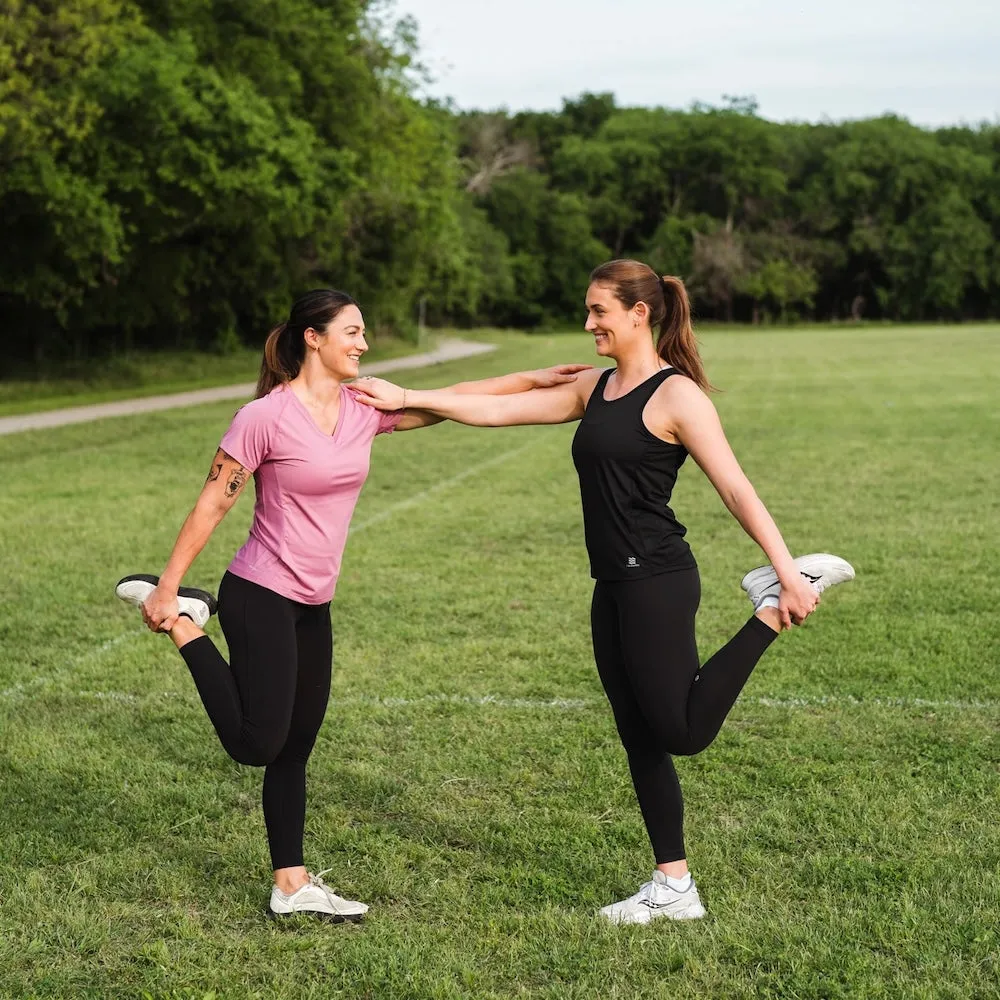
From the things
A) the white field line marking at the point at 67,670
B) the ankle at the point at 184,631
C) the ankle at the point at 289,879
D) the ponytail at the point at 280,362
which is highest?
the ponytail at the point at 280,362

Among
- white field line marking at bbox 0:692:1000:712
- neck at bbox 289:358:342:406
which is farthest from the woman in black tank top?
white field line marking at bbox 0:692:1000:712

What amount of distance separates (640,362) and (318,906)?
6.87 feet

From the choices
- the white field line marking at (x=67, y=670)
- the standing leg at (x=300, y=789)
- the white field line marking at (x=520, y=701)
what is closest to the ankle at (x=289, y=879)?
the standing leg at (x=300, y=789)

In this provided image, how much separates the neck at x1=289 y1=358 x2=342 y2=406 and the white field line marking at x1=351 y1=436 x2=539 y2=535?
760 centimetres

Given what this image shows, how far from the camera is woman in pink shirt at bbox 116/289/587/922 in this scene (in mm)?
4098

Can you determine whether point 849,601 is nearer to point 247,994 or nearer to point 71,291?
point 247,994

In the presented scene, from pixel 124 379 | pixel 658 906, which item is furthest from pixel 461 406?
pixel 124 379

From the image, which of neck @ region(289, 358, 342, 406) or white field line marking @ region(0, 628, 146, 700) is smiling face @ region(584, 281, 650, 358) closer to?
neck @ region(289, 358, 342, 406)

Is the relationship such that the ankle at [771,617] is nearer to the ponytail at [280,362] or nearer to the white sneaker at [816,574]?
the white sneaker at [816,574]

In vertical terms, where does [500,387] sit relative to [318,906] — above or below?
above

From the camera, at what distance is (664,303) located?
4.18 metres

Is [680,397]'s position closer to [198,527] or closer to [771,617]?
[771,617]

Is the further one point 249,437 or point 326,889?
point 326,889

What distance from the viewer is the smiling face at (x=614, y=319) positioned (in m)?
4.08
